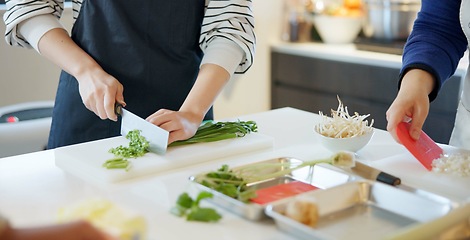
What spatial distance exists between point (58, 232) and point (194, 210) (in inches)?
9.5

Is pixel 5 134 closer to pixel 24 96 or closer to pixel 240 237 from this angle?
pixel 24 96

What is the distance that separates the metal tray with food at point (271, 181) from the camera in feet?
3.25

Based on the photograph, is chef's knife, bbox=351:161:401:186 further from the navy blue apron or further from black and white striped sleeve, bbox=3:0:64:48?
black and white striped sleeve, bbox=3:0:64:48

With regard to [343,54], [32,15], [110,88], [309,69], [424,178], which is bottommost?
[309,69]

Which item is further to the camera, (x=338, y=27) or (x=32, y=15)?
(x=338, y=27)

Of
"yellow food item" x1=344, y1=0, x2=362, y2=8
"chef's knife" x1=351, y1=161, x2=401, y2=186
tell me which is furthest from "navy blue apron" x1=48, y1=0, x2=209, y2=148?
"yellow food item" x1=344, y1=0, x2=362, y2=8

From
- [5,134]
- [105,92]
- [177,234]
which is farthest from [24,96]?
[177,234]

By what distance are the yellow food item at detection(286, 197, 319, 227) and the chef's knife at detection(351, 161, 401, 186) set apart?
0.72ft

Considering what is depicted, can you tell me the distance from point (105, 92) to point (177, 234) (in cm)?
49

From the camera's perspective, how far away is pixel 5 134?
2.00 meters

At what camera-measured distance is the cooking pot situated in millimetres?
2883

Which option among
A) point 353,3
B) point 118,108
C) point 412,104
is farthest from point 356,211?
point 353,3

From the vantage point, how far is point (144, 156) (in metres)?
1.22

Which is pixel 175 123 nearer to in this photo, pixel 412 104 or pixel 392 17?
pixel 412 104
